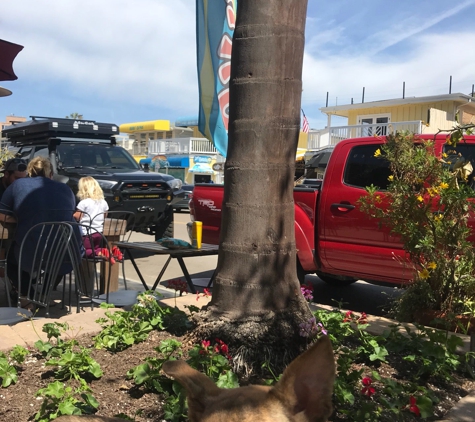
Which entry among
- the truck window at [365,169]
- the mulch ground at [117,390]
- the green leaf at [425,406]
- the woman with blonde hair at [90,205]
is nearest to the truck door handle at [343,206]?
the truck window at [365,169]

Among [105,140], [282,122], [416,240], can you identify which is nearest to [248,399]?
[282,122]

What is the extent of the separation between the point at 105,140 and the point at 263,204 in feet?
31.4

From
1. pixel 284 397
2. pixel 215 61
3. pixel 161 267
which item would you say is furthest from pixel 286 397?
pixel 161 267

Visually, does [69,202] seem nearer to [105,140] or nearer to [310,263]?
[310,263]

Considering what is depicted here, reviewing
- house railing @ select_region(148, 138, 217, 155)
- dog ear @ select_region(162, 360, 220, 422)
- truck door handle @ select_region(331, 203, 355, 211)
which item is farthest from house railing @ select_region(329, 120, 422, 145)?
dog ear @ select_region(162, 360, 220, 422)

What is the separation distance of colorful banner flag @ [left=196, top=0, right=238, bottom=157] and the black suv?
4.05 m

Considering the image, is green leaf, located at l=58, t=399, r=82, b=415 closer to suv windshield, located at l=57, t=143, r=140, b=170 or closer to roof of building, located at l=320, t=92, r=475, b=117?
suv windshield, located at l=57, t=143, r=140, b=170

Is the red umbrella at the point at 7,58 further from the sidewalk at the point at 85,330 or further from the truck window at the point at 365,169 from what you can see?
the truck window at the point at 365,169

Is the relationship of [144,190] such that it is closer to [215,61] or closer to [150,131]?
[215,61]

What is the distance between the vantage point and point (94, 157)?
1112 cm

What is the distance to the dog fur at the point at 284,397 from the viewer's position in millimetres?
1279

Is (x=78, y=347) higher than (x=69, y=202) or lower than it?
lower

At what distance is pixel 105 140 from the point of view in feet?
38.9

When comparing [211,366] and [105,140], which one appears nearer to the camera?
[211,366]
